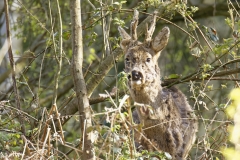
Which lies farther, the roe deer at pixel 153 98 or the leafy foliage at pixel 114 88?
the roe deer at pixel 153 98

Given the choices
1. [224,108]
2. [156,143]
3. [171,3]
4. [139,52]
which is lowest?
[156,143]

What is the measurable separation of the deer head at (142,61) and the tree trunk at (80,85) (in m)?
1.40

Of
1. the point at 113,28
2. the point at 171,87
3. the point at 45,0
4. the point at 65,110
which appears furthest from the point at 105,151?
the point at 113,28

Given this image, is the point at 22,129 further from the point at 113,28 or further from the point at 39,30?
the point at 113,28

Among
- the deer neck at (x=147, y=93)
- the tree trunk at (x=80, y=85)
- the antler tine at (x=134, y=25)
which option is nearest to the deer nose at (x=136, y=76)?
the deer neck at (x=147, y=93)

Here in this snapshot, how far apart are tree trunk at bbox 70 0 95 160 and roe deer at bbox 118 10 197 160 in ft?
4.79

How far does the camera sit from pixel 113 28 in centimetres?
1162

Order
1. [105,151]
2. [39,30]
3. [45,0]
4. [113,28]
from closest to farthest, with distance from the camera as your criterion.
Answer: [105,151], [45,0], [39,30], [113,28]

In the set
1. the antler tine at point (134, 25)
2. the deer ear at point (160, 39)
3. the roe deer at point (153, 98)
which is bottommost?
the roe deer at point (153, 98)

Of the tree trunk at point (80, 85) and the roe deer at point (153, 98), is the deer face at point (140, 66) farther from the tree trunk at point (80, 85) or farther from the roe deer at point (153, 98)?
the tree trunk at point (80, 85)

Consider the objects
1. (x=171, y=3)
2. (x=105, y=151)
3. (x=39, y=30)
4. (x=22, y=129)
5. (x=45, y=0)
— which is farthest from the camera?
(x=39, y=30)

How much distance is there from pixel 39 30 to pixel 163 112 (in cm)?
406

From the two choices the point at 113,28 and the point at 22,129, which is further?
the point at 113,28

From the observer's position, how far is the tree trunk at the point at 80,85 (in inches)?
179
